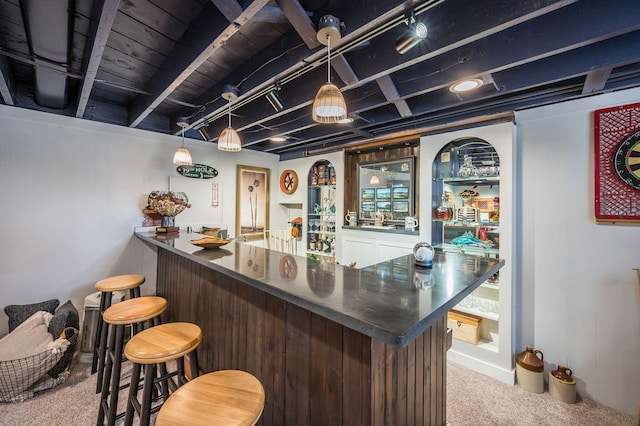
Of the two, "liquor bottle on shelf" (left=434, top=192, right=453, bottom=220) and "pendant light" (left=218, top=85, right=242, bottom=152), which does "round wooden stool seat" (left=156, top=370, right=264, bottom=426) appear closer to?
"pendant light" (left=218, top=85, right=242, bottom=152)

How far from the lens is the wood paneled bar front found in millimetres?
978

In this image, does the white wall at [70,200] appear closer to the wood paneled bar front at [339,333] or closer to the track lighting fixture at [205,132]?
the track lighting fixture at [205,132]

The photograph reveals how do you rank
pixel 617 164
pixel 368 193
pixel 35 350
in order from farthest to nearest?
pixel 368 193, pixel 35 350, pixel 617 164

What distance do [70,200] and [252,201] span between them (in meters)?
2.20

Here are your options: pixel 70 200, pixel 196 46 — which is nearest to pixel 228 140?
pixel 196 46

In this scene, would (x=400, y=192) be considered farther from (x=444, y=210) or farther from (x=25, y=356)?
(x=25, y=356)

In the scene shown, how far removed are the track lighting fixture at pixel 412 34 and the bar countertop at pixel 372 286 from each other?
3.96ft

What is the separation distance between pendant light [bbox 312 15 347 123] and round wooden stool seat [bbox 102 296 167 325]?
1.69 m

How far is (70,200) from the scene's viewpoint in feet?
9.43

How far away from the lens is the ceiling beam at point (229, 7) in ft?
4.05

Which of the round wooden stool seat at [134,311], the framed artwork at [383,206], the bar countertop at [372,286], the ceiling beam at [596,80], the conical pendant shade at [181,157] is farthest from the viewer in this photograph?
the framed artwork at [383,206]

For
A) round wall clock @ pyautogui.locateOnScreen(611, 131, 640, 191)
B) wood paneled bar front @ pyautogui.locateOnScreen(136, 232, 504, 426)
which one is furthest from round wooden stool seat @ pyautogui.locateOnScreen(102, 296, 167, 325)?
round wall clock @ pyautogui.locateOnScreen(611, 131, 640, 191)

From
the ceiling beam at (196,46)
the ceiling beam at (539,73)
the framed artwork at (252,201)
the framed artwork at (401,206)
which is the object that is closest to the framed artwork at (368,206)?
the framed artwork at (401,206)

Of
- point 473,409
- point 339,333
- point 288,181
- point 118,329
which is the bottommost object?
point 473,409
